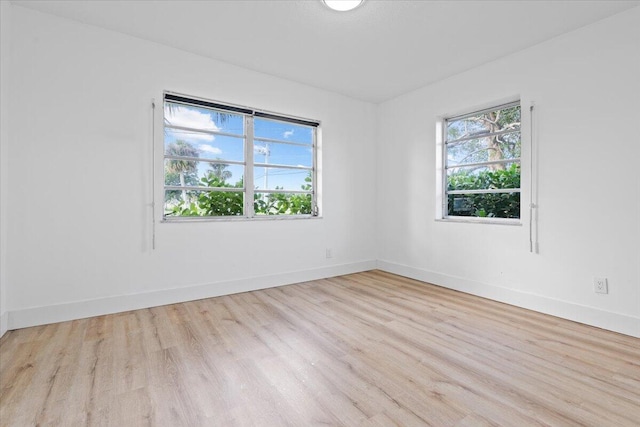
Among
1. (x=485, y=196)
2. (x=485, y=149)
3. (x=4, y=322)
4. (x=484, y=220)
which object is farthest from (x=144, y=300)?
(x=485, y=149)

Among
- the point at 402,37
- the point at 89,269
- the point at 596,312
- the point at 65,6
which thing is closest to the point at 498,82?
the point at 402,37

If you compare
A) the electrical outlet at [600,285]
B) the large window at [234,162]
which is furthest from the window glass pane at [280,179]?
the electrical outlet at [600,285]

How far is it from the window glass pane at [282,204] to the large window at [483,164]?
1913 mm

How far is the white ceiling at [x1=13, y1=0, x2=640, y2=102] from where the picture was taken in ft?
8.27

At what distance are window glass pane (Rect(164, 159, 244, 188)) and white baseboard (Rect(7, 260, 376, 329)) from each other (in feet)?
3.79

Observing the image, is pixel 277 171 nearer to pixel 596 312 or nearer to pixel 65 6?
pixel 65 6

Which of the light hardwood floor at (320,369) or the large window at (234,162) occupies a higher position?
the large window at (234,162)

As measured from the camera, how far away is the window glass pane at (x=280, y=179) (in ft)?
12.8

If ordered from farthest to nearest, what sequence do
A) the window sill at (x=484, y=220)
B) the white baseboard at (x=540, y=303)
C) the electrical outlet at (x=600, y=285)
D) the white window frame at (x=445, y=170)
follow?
the white window frame at (x=445, y=170), the window sill at (x=484, y=220), the electrical outlet at (x=600, y=285), the white baseboard at (x=540, y=303)

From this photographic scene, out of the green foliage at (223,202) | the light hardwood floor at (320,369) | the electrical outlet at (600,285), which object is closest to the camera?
the light hardwood floor at (320,369)

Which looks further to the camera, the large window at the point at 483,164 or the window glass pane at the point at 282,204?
the window glass pane at the point at 282,204

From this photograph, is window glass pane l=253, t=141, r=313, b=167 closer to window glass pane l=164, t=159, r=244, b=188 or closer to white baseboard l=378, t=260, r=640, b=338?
window glass pane l=164, t=159, r=244, b=188

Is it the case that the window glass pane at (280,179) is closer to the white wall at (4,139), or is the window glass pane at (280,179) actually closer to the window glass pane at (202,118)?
the window glass pane at (202,118)

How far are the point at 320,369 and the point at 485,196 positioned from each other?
2856 mm
